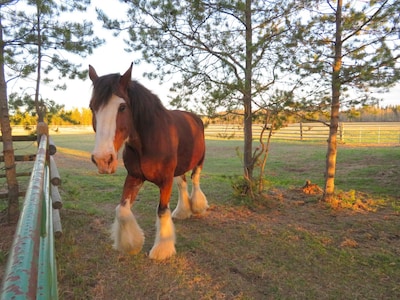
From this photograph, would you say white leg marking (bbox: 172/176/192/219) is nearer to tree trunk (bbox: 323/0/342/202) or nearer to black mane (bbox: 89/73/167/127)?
black mane (bbox: 89/73/167/127)

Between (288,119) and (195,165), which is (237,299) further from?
(288,119)

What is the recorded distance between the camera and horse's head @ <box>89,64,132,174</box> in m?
2.43

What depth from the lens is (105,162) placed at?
242 centimetres

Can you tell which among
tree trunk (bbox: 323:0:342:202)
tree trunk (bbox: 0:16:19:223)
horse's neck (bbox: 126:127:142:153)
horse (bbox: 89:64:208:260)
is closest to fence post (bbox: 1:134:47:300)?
horse (bbox: 89:64:208:260)

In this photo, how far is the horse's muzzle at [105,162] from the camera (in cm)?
240

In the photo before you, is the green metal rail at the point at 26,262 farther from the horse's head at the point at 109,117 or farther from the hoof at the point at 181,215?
the hoof at the point at 181,215

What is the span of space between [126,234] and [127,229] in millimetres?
59

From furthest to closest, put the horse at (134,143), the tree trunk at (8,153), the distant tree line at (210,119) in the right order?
1. the distant tree line at (210,119)
2. the tree trunk at (8,153)
3. the horse at (134,143)

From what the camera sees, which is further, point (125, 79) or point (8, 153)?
point (8, 153)

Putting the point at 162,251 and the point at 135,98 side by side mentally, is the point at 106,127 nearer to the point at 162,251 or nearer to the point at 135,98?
the point at 135,98

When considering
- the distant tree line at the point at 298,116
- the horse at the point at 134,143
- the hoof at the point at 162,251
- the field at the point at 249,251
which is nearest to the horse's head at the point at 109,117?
the horse at the point at 134,143

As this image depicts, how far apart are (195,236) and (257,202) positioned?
174 cm

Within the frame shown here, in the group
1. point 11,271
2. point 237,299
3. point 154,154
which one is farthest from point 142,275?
point 11,271

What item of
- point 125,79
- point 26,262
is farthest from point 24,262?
point 125,79
